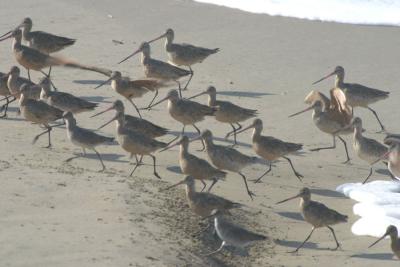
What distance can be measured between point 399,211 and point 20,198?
3452 millimetres

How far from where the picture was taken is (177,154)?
40.1 ft

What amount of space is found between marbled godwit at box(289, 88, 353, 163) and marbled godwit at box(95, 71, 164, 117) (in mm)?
1686

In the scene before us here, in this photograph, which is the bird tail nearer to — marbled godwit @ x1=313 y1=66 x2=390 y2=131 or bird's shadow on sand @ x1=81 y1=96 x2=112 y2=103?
bird's shadow on sand @ x1=81 y1=96 x2=112 y2=103

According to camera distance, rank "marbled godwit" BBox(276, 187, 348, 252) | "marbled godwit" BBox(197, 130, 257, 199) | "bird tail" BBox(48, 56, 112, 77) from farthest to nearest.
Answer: "bird tail" BBox(48, 56, 112, 77) → "marbled godwit" BBox(197, 130, 257, 199) → "marbled godwit" BBox(276, 187, 348, 252)

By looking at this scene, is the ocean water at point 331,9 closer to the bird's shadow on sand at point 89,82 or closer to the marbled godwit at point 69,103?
the bird's shadow on sand at point 89,82

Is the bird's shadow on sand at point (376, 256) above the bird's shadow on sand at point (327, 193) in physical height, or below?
above

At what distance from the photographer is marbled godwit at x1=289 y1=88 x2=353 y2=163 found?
12758 millimetres

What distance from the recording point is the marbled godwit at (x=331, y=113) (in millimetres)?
12758

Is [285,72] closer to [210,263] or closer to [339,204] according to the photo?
[339,204]

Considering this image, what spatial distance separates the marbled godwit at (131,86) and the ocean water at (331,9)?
4.90 m

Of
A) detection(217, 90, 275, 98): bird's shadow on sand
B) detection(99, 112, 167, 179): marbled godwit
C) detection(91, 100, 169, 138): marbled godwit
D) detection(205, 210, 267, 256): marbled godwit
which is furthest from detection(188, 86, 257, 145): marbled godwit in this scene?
detection(205, 210, 267, 256): marbled godwit

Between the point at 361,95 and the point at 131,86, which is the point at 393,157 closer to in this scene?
the point at 361,95

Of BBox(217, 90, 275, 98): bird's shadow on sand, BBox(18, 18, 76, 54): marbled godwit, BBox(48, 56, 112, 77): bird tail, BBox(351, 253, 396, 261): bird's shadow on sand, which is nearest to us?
BBox(351, 253, 396, 261): bird's shadow on sand

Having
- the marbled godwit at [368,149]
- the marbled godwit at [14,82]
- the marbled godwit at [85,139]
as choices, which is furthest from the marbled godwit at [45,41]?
the marbled godwit at [368,149]
